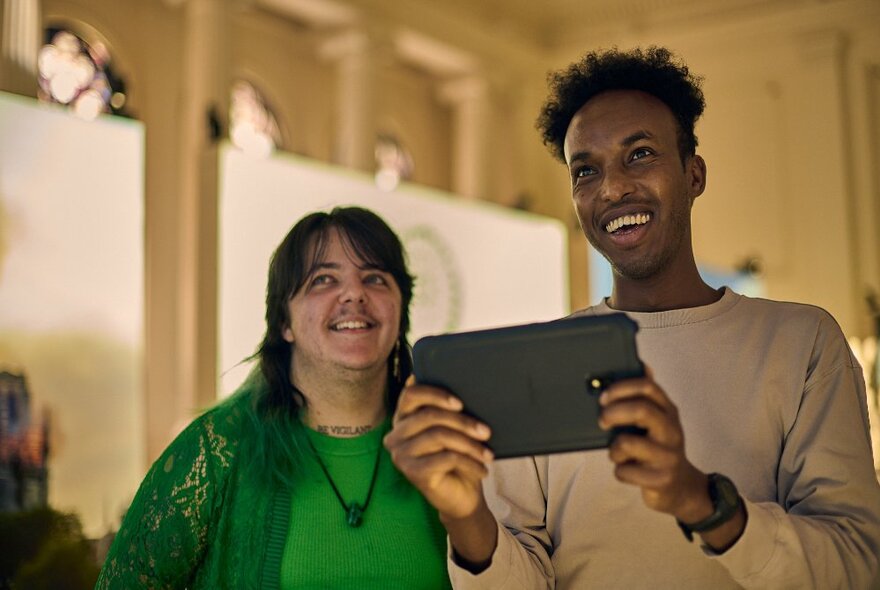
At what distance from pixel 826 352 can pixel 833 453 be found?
171 mm

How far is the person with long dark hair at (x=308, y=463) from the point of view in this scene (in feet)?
6.62

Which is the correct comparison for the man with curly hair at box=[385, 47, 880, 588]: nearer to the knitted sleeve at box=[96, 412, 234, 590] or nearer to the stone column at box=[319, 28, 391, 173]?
the knitted sleeve at box=[96, 412, 234, 590]

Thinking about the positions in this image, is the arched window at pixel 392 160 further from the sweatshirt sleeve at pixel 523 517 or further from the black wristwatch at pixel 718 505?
the black wristwatch at pixel 718 505

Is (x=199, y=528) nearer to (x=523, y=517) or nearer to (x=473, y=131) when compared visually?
(x=523, y=517)

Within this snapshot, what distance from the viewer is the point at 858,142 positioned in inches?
341

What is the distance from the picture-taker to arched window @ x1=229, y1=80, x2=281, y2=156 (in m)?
8.18

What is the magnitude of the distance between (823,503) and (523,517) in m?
0.47

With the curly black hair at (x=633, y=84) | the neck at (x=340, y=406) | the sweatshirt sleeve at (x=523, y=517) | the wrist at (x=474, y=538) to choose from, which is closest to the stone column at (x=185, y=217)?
the neck at (x=340, y=406)

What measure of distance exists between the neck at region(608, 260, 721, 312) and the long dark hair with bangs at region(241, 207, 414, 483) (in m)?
0.72

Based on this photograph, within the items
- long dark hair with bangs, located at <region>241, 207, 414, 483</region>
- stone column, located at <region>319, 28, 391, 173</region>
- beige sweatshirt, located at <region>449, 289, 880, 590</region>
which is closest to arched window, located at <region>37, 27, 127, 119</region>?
stone column, located at <region>319, 28, 391, 173</region>

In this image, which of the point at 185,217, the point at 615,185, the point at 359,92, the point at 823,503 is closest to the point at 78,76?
the point at 185,217

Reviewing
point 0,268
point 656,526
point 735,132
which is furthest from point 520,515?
point 735,132

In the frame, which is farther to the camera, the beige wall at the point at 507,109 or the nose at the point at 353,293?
the beige wall at the point at 507,109

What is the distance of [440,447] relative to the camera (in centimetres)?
130
